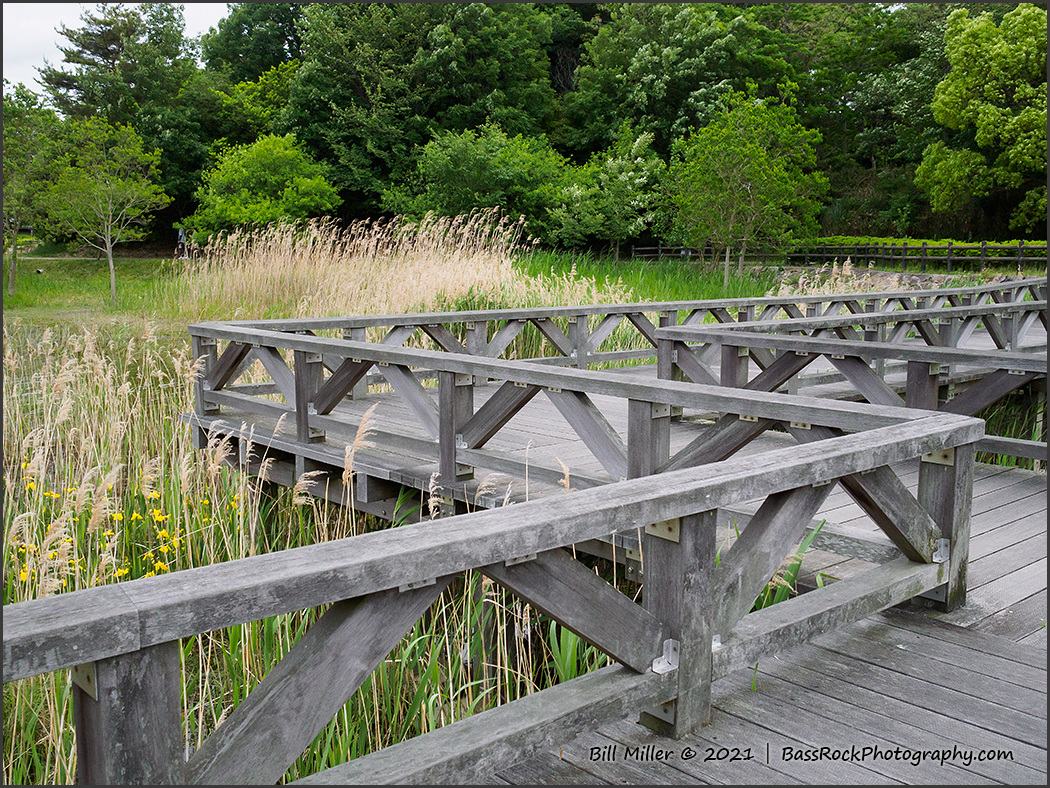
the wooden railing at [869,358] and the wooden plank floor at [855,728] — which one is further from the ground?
the wooden railing at [869,358]

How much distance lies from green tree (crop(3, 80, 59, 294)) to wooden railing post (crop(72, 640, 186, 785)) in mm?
20383

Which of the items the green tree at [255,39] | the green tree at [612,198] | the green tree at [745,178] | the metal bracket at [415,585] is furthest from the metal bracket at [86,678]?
the green tree at [255,39]

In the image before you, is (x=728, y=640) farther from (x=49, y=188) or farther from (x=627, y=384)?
(x=49, y=188)

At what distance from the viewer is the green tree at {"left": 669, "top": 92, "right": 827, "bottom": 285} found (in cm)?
2011

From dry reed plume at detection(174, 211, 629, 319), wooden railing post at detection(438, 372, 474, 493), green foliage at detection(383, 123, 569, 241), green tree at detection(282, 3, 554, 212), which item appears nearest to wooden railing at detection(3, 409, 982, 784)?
wooden railing post at detection(438, 372, 474, 493)

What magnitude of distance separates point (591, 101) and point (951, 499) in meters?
31.6

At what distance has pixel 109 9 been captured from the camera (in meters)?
35.4

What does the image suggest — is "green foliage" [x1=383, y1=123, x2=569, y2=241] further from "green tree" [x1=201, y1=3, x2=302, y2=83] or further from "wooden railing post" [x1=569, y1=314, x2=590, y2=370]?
"green tree" [x1=201, y1=3, x2=302, y2=83]

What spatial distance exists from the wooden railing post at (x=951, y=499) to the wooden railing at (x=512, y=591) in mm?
12

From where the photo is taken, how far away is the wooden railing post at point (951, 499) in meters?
3.08

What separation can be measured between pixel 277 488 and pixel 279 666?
474 centimetres

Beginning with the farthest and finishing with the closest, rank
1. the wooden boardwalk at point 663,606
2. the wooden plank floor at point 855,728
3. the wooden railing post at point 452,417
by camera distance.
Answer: the wooden railing post at point 452,417 → the wooden plank floor at point 855,728 → the wooden boardwalk at point 663,606

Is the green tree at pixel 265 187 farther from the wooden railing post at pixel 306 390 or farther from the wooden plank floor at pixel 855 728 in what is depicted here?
the wooden plank floor at pixel 855 728

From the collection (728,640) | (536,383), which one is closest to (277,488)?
(536,383)
